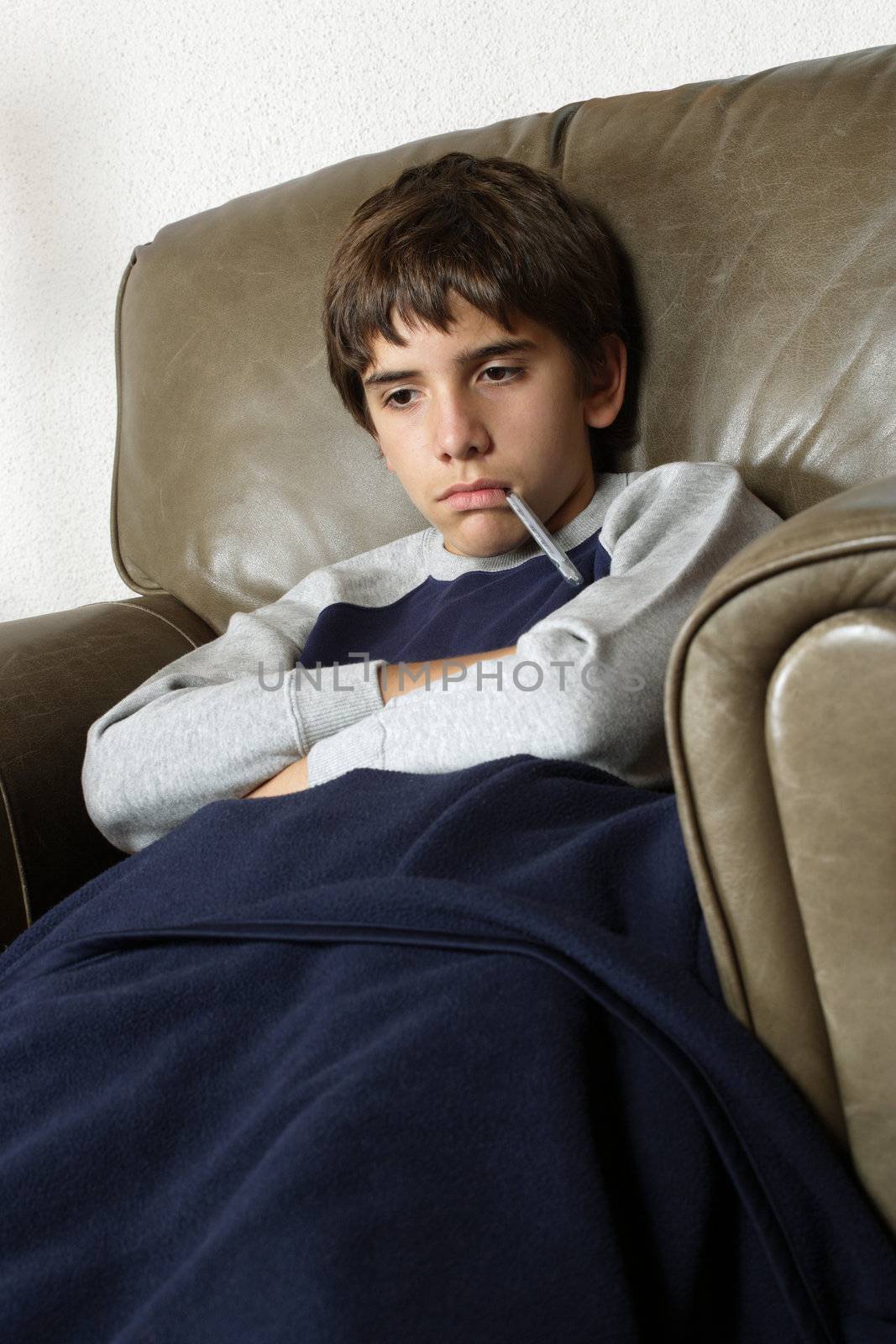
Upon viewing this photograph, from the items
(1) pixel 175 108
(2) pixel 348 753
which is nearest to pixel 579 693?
(2) pixel 348 753

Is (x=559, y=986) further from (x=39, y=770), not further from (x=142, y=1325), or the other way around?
(x=39, y=770)

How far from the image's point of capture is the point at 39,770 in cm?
98

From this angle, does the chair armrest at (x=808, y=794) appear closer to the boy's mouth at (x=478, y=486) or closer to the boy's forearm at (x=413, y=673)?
the boy's forearm at (x=413, y=673)

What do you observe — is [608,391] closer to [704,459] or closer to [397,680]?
[704,459]

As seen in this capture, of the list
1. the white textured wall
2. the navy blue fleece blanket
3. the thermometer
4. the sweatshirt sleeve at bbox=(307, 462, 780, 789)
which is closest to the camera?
the navy blue fleece blanket

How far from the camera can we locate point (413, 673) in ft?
3.08

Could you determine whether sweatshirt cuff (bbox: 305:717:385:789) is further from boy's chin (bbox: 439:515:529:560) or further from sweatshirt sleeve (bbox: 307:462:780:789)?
boy's chin (bbox: 439:515:529:560)

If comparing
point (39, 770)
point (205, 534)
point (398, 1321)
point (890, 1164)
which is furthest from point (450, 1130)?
point (205, 534)

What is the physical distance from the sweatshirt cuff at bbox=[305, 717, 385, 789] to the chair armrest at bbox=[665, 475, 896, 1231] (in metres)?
0.35

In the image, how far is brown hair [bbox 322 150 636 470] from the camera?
1.02 metres

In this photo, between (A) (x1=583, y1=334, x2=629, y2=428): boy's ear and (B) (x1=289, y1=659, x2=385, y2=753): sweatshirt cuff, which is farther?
(A) (x1=583, y1=334, x2=629, y2=428): boy's ear

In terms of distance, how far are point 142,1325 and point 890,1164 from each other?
11.6 inches

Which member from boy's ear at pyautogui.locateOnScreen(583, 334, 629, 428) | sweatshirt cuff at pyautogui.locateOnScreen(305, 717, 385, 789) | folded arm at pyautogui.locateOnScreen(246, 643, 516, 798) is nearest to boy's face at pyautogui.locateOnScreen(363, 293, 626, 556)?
boy's ear at pyautogui.locateOnScreen(583, 334, 629, 428)

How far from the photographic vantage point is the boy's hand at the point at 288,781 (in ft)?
2.90
